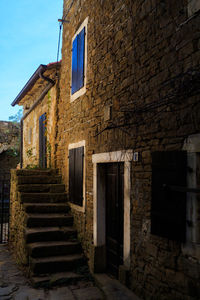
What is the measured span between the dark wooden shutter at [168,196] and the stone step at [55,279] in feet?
6.99

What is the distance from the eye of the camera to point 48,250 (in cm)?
532

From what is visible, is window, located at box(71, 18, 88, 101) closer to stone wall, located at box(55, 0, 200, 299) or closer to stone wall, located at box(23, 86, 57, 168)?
stone wall, located at box(55, 0, 200, 299)

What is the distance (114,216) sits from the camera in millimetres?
4879

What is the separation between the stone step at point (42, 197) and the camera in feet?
21.3

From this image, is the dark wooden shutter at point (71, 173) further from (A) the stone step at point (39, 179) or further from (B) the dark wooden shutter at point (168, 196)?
(B) the dark wooden shutter at point (168, 196)

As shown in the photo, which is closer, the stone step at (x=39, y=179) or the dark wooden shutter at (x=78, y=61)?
the dark wooden shutter at (x=78, y=61)

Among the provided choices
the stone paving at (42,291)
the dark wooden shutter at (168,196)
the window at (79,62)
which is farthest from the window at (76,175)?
the dark wooden shutter at (168,196)

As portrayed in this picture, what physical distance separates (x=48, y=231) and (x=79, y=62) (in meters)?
3.68

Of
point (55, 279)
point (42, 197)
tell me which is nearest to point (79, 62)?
point (42, 197)

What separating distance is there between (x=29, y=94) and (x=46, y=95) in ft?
7.15

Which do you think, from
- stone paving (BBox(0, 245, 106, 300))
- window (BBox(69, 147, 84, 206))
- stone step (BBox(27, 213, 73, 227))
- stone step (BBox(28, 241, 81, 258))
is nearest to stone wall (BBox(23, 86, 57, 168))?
window (BBox(69, 147, 84, 206))

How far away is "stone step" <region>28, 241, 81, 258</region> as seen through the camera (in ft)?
17.1

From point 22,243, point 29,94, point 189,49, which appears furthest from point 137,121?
point 29,94

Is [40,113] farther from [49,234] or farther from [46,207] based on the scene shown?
[49,234]
